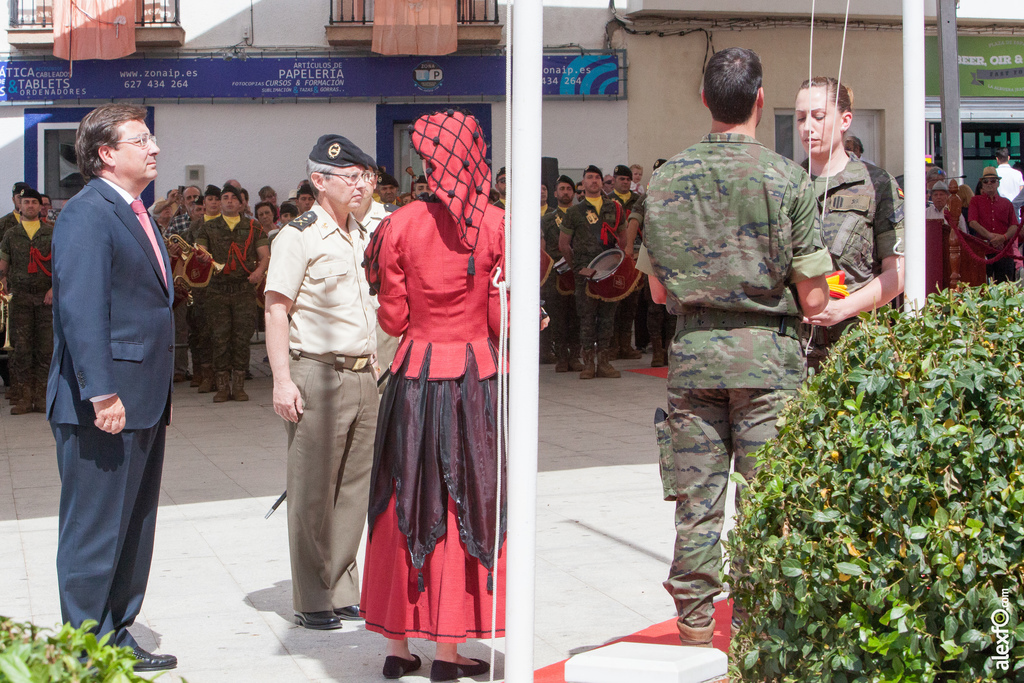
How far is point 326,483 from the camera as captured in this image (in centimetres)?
476

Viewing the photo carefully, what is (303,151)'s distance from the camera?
19375mm

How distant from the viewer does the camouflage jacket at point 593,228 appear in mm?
12695

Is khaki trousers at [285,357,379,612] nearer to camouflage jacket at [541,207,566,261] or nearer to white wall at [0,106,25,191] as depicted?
camouflage jacket at [541,207,566,261]

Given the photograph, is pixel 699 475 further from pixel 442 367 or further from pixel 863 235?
pixel 863 235

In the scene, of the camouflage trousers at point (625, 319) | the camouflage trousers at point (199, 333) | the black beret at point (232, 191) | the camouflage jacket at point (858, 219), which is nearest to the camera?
the camouflage jacket at point (858, 219)

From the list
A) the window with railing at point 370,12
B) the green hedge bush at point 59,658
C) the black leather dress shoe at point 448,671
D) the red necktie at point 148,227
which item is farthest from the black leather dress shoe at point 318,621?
the window with railing at point 370,12

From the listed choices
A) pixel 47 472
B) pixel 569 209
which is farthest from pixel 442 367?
pixel 569 209

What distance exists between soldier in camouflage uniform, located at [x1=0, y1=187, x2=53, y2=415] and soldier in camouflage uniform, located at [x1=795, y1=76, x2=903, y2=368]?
9.06m

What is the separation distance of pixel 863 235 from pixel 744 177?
3.32 ft

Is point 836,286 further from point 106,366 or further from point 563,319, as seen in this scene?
point 563,319

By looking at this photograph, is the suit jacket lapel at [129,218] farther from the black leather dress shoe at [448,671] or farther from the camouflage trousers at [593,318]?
the camouflage trousers at [593,318]

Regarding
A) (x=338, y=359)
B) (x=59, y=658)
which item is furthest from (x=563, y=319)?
(x=59, y=658)

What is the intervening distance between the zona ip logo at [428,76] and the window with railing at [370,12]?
0.86m

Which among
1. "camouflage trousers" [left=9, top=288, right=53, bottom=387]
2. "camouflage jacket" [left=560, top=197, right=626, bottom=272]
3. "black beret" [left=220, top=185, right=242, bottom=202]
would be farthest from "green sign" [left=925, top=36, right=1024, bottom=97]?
"camouflage trousers" [left=9, top=288, right=53, bottom=387]
